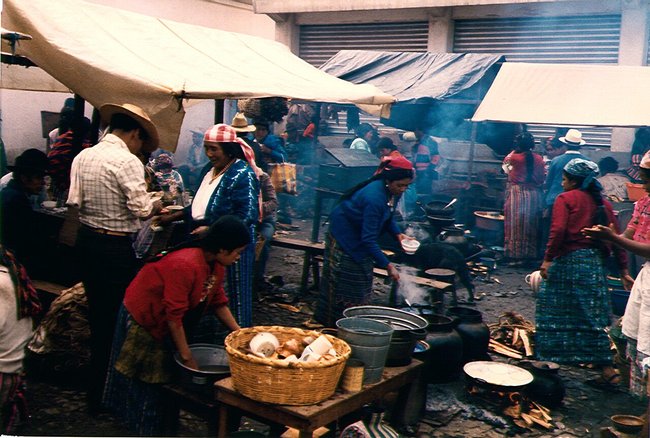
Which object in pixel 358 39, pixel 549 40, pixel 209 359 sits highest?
pixel 358 39

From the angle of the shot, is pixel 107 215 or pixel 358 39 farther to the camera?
pixel 358 39

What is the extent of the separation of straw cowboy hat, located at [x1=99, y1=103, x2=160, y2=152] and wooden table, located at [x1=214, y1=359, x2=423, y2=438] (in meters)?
2.35

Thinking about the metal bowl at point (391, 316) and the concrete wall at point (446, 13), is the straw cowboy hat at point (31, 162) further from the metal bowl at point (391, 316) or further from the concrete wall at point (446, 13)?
the concrete wall at point (446, 13)

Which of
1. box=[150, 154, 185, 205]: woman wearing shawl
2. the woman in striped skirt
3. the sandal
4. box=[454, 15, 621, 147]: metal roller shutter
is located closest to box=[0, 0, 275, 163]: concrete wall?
box=[150, 154, 185, 205]: woman wearing shawl

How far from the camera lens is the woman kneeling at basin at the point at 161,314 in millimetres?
4184

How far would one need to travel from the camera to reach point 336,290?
711cm

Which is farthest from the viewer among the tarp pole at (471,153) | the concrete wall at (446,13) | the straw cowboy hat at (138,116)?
the concrete wall at (446,13)

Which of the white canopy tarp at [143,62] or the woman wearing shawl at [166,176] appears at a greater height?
the white canopy tarp at [143,62]

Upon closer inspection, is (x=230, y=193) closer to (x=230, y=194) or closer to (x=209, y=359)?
(x=230, y=194)

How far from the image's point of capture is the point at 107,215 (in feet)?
17.0

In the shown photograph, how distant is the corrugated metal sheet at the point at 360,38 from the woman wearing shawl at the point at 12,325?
1500 centimetres

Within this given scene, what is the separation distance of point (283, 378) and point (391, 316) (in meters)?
1.86

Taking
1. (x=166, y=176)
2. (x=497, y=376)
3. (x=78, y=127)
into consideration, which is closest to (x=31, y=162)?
(x=78, y=127)

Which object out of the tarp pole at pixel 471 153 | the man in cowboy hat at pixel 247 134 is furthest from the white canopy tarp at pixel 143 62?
the tarp pole at pixel 471 153
